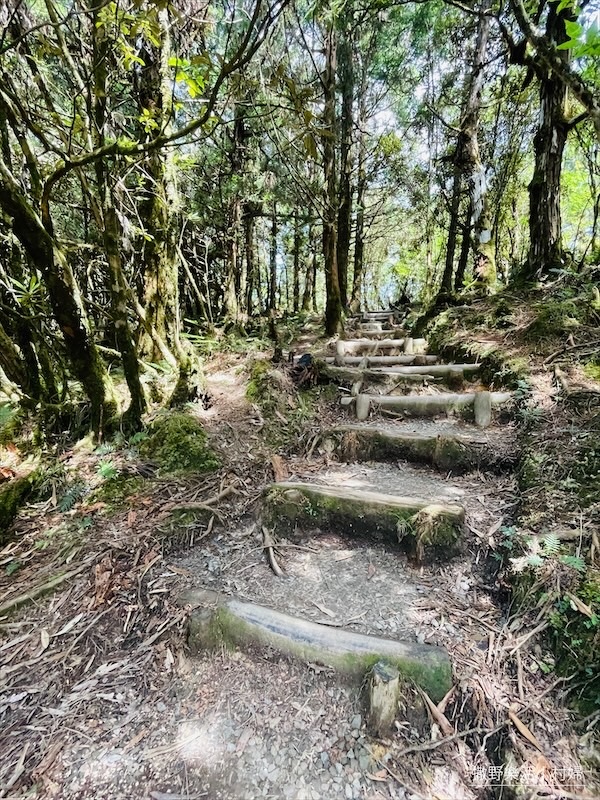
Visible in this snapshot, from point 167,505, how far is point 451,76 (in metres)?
12.7

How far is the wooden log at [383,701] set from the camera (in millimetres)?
1965

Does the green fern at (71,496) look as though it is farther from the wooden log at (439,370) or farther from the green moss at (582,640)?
the wooden log at (439,370)

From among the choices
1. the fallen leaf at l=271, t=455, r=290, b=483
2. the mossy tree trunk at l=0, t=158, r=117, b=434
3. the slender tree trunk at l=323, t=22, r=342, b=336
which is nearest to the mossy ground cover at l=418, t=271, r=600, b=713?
the fallen leaf at l=271, t=455, r=290, b=483

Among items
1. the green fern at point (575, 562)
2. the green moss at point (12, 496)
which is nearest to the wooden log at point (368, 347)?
the green moss at point (12, 496)

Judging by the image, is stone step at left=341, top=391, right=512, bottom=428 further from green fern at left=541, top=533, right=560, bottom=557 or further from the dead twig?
the dead twig

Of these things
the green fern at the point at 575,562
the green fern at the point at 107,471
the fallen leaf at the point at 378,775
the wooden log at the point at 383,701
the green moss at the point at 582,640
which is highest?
the green fern at the point at 107,471

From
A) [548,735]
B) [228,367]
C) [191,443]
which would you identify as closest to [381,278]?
[228,367]

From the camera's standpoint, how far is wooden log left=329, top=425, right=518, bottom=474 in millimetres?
3559

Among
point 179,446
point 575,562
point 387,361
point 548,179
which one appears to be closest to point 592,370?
point 575,562

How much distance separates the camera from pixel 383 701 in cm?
197

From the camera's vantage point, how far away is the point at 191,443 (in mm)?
3949

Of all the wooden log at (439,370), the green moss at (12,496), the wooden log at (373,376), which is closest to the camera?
the green moss at (12,496)

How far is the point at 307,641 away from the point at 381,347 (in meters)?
5.55

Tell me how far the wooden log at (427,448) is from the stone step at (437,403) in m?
0.43
